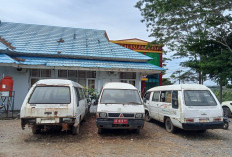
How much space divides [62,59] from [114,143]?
8.56 meters

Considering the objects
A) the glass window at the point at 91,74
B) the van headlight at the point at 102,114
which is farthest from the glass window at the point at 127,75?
the van headlight at the point at 102,114

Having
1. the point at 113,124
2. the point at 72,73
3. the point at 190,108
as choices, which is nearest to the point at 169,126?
the point at 190,108

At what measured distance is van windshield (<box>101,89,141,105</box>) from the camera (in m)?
6.73

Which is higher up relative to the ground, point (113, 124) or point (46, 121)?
point (46, 121)

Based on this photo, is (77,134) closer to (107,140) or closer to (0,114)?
(107,140)

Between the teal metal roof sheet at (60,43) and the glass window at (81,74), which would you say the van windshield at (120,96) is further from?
the teal metal roof sheet at (60,43)

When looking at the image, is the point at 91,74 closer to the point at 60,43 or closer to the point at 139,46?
the point at 60,43

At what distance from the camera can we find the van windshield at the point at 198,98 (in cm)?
644

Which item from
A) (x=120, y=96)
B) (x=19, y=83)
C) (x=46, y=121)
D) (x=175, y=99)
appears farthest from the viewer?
(x=19, y=83)

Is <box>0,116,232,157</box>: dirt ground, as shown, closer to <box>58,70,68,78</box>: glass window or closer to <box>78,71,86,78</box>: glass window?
Answer: <box>58,70,68,78</box>: glass window

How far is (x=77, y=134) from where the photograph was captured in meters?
6.52

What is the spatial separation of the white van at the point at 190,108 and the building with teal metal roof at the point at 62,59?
5.32m

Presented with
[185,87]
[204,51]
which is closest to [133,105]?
[185,87]

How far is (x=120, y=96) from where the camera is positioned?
6.96m
